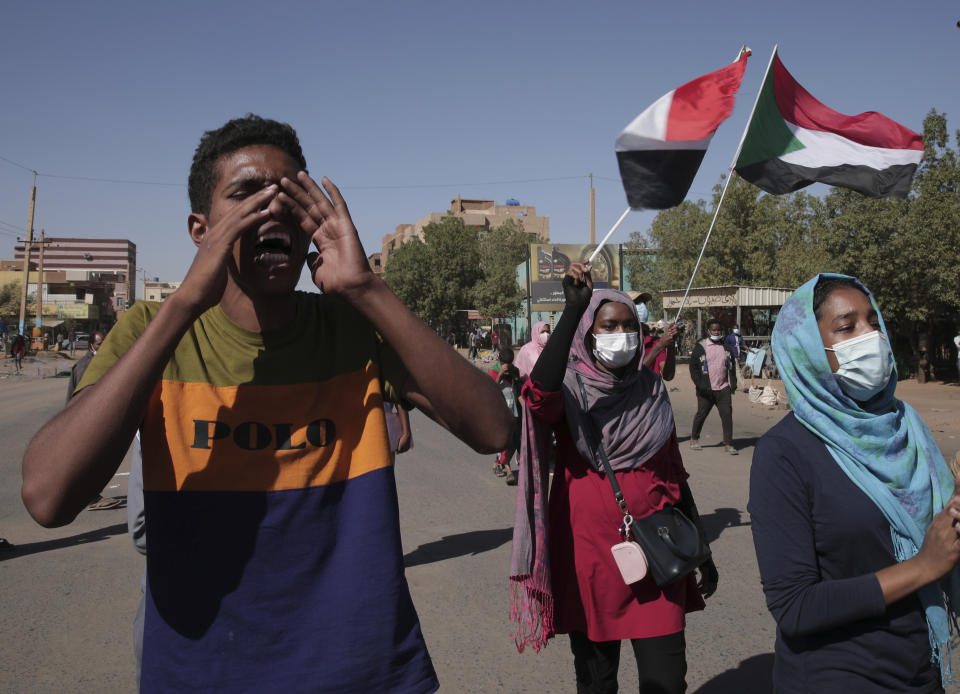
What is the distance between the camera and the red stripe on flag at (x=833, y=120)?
4.58m

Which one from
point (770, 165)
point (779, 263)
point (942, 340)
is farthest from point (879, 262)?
point (770, 165)

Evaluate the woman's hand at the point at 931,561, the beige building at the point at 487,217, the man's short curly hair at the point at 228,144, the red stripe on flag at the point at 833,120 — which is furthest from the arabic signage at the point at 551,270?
the man's short curly hair at the point at 228,144

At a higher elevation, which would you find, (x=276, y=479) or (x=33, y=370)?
(x=33, y=370)

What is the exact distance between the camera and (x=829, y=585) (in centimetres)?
198

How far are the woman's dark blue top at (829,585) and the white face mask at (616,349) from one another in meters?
1.18

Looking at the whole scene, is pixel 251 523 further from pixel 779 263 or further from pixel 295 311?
pixel 779 263

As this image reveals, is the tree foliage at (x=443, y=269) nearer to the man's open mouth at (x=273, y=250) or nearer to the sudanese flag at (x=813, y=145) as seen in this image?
the sudanese flag at (x=813, y=145)

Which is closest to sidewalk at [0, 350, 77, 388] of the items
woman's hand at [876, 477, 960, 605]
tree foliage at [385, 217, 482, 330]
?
tree foliage at [385, 217, 482, 330]

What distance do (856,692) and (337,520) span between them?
1426mm

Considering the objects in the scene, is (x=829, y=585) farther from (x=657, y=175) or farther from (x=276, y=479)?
(x=657, y=175)

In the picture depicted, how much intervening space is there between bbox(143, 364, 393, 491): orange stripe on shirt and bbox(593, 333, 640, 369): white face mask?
184 centimetres

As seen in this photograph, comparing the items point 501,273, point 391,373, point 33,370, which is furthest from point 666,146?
point 501,273

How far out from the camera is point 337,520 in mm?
1539

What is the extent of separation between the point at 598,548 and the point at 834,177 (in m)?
3.00
